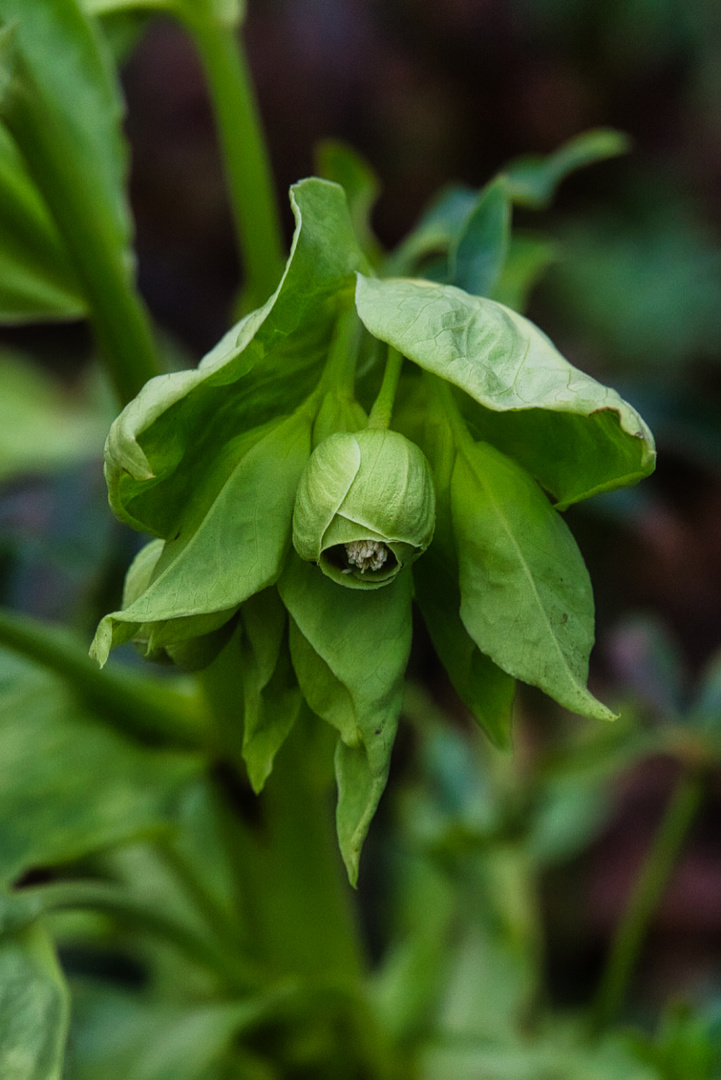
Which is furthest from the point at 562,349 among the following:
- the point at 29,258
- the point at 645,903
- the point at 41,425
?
the point at 29,258

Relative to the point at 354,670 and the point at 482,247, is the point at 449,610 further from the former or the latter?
the point at 482,247

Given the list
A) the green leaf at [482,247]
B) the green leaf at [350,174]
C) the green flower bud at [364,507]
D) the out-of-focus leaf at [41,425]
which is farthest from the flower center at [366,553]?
the out-of-focus leaf at [41,425]

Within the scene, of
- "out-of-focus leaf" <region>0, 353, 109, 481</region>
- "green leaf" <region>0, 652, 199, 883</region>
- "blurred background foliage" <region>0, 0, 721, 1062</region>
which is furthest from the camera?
"out-of-focus leaf" <region>0, 353, 109, 481</region>

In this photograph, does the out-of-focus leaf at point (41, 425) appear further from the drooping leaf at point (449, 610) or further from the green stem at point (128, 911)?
the drooping leaf at point (449, 610)

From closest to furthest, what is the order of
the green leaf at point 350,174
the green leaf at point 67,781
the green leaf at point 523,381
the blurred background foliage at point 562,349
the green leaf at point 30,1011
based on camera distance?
the green leaf at point 523,381 → the green leaf at point 30,1011 → the green leaf at point 67,781 → the green leaf at point 350,174 → the blurred background foliage at point 562,349

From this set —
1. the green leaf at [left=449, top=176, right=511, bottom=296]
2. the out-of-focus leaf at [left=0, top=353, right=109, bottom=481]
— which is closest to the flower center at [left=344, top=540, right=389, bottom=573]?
the green leaf at [left=449, top=176, right=511, bottom=296]

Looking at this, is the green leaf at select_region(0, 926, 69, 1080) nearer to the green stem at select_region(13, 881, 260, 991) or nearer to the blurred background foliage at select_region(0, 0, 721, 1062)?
the green stem at select_region(13, 881, 260, 991)
